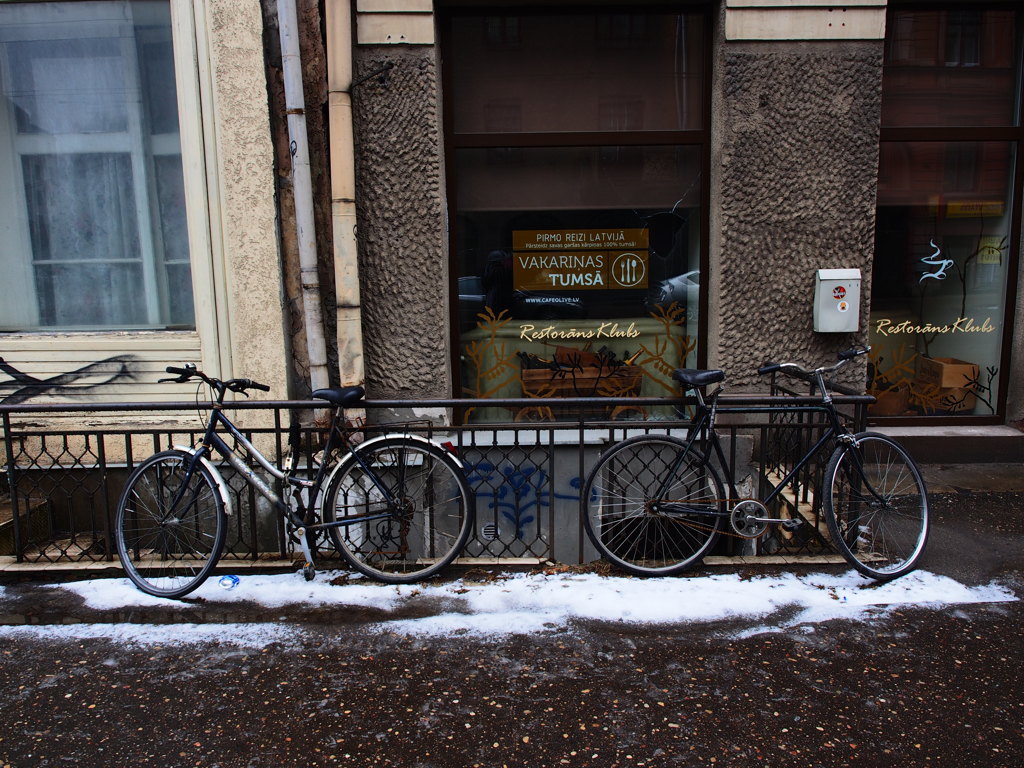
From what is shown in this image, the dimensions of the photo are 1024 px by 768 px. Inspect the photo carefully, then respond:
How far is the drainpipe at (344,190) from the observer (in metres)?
5.48

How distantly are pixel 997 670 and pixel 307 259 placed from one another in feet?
15.6

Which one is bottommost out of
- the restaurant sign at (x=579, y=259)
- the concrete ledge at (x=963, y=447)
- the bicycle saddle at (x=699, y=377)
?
the concrete ledge at (x=963, y=447)

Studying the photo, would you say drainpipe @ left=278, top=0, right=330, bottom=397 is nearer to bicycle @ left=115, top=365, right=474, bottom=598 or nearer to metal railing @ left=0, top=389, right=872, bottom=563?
metal railing @ left=0, top=389, right=872, bottom=563

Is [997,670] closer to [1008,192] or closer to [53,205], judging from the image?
[1008,192]

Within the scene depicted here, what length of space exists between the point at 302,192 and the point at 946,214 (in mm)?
5160

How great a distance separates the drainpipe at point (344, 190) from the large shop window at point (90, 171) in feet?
4.31

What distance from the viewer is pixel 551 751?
112 inches

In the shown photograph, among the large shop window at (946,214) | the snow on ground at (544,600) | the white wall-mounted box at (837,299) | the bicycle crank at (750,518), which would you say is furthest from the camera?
the large shop window at (946,214)

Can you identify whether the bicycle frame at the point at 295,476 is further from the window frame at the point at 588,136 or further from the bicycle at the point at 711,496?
the window frame at the point at 588,136

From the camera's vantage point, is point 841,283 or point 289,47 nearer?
point 289,47

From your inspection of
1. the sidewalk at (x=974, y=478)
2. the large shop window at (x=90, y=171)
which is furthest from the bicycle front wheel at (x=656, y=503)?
the large shop window at (x=90, y=171)

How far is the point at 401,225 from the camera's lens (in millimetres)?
5816

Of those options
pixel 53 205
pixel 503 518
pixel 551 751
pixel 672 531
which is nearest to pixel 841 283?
pixel 672 531

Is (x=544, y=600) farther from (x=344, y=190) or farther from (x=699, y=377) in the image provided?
(x=344, y=190)
